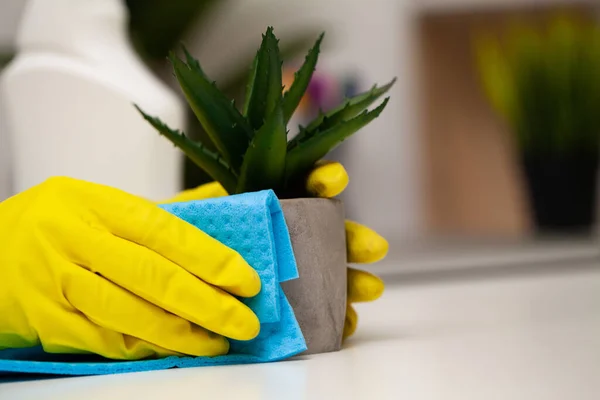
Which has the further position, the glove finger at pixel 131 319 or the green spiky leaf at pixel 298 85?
the green spiky leaf at pixel 298 85

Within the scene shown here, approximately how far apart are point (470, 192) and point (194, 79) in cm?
387

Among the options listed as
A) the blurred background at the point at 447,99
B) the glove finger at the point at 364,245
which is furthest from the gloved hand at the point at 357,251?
the blurred background at the point at 447,99

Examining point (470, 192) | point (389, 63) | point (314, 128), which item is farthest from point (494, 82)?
point (314, 128)

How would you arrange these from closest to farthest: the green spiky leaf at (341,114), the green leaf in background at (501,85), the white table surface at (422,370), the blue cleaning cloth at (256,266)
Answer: the white table surface at (422,370)
the blue cleaning cloth at (256,266)
the green spiky leaf at (341,114)
the green leaf in background at (501,85)

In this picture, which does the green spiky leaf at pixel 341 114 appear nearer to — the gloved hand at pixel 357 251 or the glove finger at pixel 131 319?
the gloved hand at pixel 357 251

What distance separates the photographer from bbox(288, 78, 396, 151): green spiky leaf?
79 centimetres

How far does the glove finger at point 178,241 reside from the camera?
66 cm

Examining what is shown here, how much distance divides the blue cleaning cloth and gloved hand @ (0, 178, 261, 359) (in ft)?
0.06

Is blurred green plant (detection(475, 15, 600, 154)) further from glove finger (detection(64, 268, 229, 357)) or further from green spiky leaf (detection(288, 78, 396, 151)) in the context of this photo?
glove finger (detection(64, 268, 229, 357))

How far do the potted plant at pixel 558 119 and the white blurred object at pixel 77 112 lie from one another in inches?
76.3

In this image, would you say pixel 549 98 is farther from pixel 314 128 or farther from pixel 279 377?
pixel 279 377

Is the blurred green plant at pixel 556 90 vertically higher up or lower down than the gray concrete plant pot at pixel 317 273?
higher up

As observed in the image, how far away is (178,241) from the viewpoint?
66cm

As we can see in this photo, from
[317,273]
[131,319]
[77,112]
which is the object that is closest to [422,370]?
[317,273]
